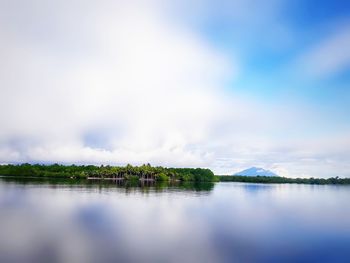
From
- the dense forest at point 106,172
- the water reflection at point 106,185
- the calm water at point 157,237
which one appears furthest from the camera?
the dense forest at point 106,172

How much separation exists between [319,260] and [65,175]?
156970 millimetres

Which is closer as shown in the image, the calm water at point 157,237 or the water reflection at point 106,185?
the calm water at point 157,237

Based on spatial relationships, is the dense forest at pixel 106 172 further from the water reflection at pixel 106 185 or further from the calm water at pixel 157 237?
the calm water at pixel 157 237

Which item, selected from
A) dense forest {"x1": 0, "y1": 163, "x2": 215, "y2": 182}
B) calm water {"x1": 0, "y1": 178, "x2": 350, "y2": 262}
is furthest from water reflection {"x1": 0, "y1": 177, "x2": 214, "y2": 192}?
→ dense forest {"x1": 0, "y1": 163, "x2": 215, "y2": 182}

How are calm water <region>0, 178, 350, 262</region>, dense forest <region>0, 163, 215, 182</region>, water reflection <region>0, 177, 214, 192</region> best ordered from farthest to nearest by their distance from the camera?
dense forest <region>0, 163, 215, 182</region> → water reflection <region>0, 177, 214, 192</region> → calm water <region>0, 178, 350, 262</region>

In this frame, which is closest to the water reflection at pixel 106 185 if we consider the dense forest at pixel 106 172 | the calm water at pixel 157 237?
the calm water at pixel 157 237

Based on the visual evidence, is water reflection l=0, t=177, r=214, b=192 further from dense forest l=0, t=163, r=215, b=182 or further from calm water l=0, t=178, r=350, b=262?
dense forest l=0, t=163, r=215, b=182

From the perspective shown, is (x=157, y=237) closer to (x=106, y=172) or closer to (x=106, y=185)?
(x=106, y=185)

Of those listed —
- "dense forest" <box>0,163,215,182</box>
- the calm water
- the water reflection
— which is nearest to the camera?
the calm water

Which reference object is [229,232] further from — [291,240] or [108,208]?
[108,208]

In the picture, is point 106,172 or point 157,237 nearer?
point 157,237

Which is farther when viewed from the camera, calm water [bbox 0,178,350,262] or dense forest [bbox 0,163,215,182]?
dense forest [bbox 0,163,215,182]

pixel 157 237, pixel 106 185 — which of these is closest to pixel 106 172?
pixel 106 185

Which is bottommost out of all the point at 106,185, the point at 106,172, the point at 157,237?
the point at 106,185
